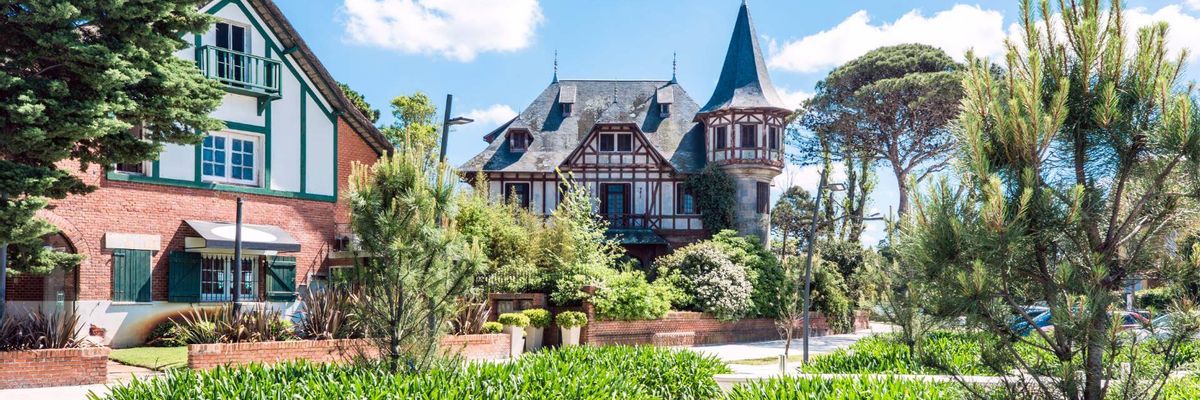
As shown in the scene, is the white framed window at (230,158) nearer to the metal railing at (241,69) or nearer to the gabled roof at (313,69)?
the metal railing at (241,69)

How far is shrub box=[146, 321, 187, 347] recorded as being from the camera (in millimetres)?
19219

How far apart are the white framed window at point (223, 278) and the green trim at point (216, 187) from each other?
1424 millimetres

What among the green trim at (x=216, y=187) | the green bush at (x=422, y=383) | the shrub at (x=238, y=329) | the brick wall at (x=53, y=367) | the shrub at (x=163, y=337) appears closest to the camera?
the green bush at (x=422, y=383)

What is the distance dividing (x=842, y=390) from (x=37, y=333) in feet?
36.1

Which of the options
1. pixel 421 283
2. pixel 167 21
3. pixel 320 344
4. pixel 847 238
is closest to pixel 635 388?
pixel 421 283

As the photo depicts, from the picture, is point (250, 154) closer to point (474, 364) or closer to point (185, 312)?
point (185, 312)

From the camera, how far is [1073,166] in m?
6.39

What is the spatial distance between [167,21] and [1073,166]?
12843mm

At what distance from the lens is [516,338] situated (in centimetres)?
2141

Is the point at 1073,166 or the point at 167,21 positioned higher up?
the point at 167,21

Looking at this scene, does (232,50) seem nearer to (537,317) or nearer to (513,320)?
(513,320)

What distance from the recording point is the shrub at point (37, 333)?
44.5ft

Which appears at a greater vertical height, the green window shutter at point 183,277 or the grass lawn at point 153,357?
the green window shutter at point 183,277

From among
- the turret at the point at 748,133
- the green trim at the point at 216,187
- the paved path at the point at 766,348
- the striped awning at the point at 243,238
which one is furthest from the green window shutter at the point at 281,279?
the turret at the point at 748,133
